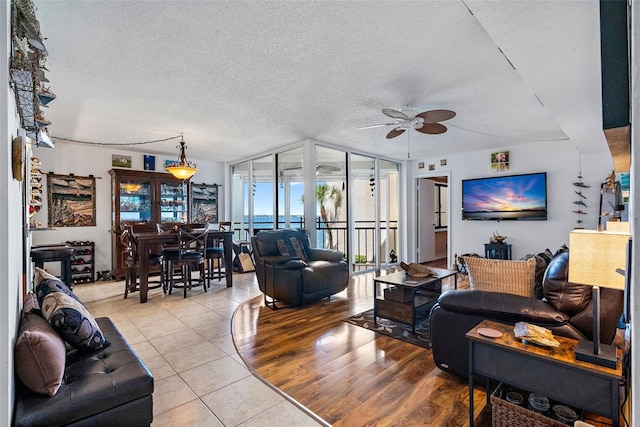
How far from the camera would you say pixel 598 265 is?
1.34 m

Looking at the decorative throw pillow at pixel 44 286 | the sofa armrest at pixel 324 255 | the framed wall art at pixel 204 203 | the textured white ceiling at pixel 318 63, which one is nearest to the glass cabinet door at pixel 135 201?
the framed wall art at pixel 204 203

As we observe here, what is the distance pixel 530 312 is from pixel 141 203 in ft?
20.8

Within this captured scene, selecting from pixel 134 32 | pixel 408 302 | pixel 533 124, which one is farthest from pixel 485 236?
pixel 134 32

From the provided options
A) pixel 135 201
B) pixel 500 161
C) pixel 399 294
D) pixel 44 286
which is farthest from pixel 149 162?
pixel 500 161

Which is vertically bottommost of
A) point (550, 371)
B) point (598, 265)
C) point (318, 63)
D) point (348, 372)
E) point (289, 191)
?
point (348, 372)

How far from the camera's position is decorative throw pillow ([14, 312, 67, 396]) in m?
1.26

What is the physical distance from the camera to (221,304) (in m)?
4.04

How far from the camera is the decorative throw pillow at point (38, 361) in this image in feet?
4.12

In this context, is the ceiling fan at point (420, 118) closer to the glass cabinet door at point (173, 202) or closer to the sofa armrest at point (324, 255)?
the sofa armrest at point (324, 255)

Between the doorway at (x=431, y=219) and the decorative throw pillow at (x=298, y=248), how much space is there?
146 inches

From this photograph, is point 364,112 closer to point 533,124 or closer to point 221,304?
point 533,124

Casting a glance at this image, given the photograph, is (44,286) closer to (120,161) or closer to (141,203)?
(141,203)

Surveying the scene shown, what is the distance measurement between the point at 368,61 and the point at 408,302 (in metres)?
2.39

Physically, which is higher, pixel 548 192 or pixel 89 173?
pixel 89 173
